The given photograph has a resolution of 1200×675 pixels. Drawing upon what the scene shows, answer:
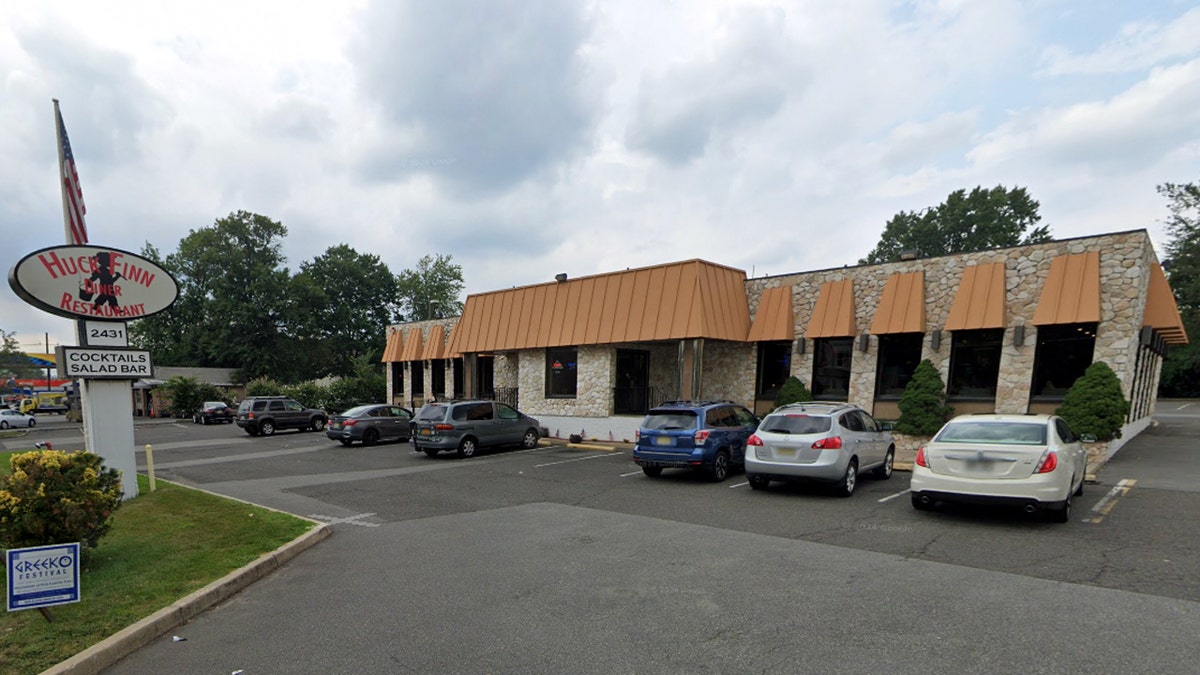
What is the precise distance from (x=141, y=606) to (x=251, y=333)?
5773 cm

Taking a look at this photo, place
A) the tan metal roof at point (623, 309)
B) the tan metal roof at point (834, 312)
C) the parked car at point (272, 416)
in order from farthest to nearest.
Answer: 1. the parked car at point (272, 416)
2. the tan metal roof at point (623, 309)
3. the tan metal roof at point (834, 312)

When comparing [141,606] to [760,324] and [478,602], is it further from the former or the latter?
[760,324]

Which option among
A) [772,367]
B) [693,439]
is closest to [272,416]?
[772,367]

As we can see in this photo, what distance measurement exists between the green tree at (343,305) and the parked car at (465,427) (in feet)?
154

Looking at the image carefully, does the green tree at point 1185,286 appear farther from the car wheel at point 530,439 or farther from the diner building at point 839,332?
the car wheel at point 530,439

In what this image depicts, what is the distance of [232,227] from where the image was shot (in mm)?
56469

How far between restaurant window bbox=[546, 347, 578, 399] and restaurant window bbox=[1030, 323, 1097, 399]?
13.8 metres

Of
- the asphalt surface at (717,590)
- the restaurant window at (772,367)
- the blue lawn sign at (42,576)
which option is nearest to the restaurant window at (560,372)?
the restaurant window at (772,367)

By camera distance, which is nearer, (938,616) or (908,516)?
(938,616)

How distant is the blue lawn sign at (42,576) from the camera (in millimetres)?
4145

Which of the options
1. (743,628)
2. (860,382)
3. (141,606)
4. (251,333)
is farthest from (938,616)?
(251,333)

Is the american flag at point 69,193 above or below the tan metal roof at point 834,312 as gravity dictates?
above

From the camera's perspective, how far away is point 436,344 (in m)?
29.8

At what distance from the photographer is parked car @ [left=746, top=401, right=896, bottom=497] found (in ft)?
30.8
